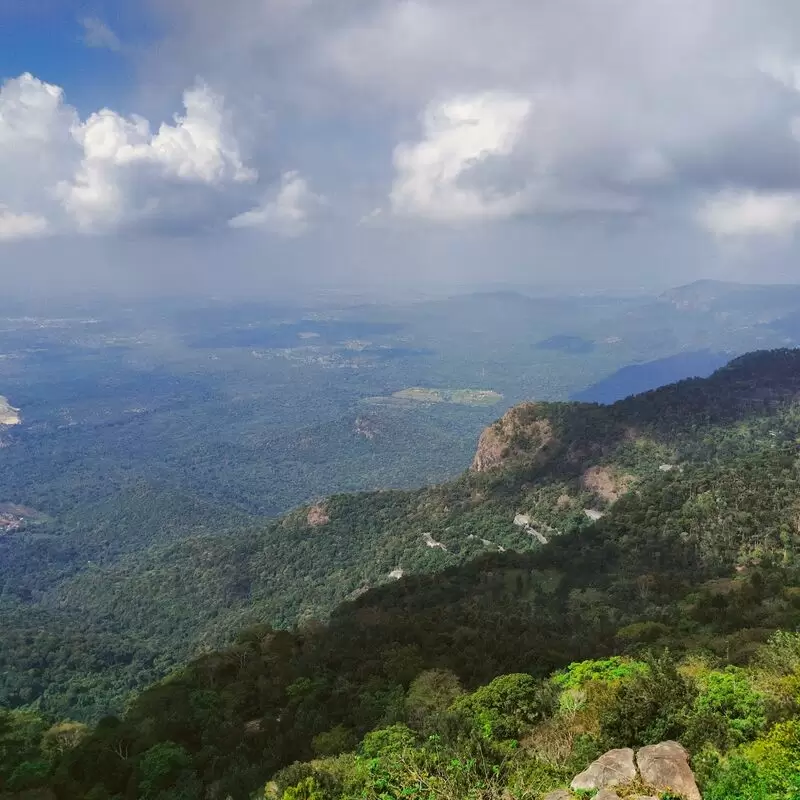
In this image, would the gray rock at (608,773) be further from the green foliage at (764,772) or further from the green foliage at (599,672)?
the green foliage at (599,672)

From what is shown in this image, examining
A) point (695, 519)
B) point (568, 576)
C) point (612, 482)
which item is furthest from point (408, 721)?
point (612, 482)

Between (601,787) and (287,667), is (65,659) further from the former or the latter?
(601,787)

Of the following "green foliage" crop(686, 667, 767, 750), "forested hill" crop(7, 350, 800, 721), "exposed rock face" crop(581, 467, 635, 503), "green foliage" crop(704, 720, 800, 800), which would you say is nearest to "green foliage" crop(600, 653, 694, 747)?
"green foliage" crop(686, 667, 767, 750)

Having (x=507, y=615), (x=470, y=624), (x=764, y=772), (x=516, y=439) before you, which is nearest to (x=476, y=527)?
(x=516, y=439)

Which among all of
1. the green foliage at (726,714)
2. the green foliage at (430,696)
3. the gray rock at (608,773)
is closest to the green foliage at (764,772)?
the green foliage at (726,714)

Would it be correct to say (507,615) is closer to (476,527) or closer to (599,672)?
(599,672)
